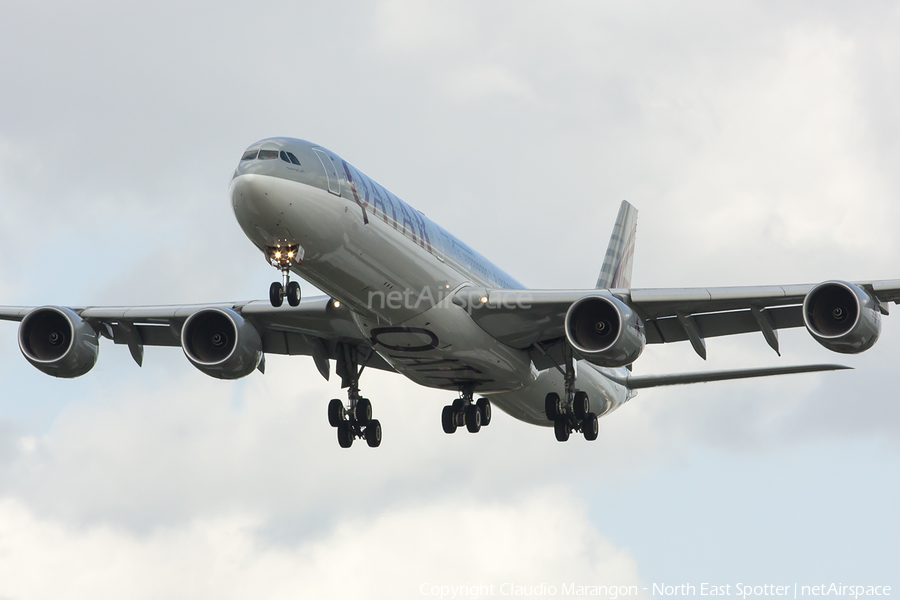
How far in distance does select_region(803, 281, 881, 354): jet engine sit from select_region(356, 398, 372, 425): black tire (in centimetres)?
1202

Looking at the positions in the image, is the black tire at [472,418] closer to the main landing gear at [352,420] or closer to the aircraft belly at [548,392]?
the aircraft belly at [548,392]

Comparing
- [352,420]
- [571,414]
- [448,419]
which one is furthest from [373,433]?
[571,414]

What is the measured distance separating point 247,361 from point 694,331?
35.9 feet

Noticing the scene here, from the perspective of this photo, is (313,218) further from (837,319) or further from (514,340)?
(837,319)

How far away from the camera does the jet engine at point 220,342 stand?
2947cm

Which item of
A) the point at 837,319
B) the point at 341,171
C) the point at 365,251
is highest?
the point at 341,171

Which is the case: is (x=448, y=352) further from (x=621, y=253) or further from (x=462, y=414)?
(x=621, y=253)

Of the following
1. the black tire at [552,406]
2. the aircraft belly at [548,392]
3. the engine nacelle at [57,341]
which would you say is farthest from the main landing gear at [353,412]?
the engine nacelle at [57,341]

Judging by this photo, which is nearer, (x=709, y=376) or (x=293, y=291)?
(x=293, y=291)

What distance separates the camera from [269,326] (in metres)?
30.5

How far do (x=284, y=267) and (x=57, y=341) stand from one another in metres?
9.17

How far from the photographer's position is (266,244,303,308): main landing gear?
24.1 metres

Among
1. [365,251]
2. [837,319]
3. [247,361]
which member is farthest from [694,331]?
[247,361]

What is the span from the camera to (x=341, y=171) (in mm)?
25047
